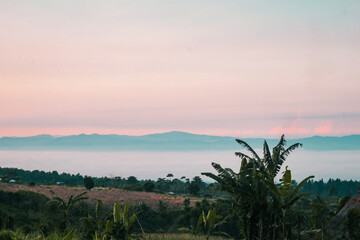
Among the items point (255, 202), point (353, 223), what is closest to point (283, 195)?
point (255, 202)

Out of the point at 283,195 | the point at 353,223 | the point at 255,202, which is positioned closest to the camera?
the point at 353,223

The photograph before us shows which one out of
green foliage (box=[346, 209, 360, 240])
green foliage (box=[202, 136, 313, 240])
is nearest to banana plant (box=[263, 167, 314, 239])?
green foliage (box=[202, 136, 313, 240])

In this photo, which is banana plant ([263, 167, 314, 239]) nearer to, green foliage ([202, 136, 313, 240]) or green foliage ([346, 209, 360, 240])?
green foliage ([202, 136, 313, 240])

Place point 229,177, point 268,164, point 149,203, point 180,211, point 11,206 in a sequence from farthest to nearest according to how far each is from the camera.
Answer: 1. point 149,203
2. point 180,211
3. point 11,206
4. point 268,164
5. point 229,177

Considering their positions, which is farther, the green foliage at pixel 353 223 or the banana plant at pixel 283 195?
the banana plant at pixel 283 195

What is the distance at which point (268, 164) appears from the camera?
24469 millimetres

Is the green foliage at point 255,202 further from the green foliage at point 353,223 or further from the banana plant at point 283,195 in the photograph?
the green foliage at point 353,223

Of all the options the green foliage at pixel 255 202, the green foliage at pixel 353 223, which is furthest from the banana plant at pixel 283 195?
the green foliage at pixel 353 223

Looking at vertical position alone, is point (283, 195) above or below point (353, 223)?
above

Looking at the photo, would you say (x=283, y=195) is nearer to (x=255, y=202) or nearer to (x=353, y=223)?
(x=255, y=202)

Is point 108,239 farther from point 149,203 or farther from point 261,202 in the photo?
point 149,203

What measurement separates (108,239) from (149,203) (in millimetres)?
80653

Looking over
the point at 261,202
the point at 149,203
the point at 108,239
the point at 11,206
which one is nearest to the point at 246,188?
the point at 261,202

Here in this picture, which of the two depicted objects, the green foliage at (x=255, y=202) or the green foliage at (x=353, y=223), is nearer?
the green foliage at (x=353, y=223)
